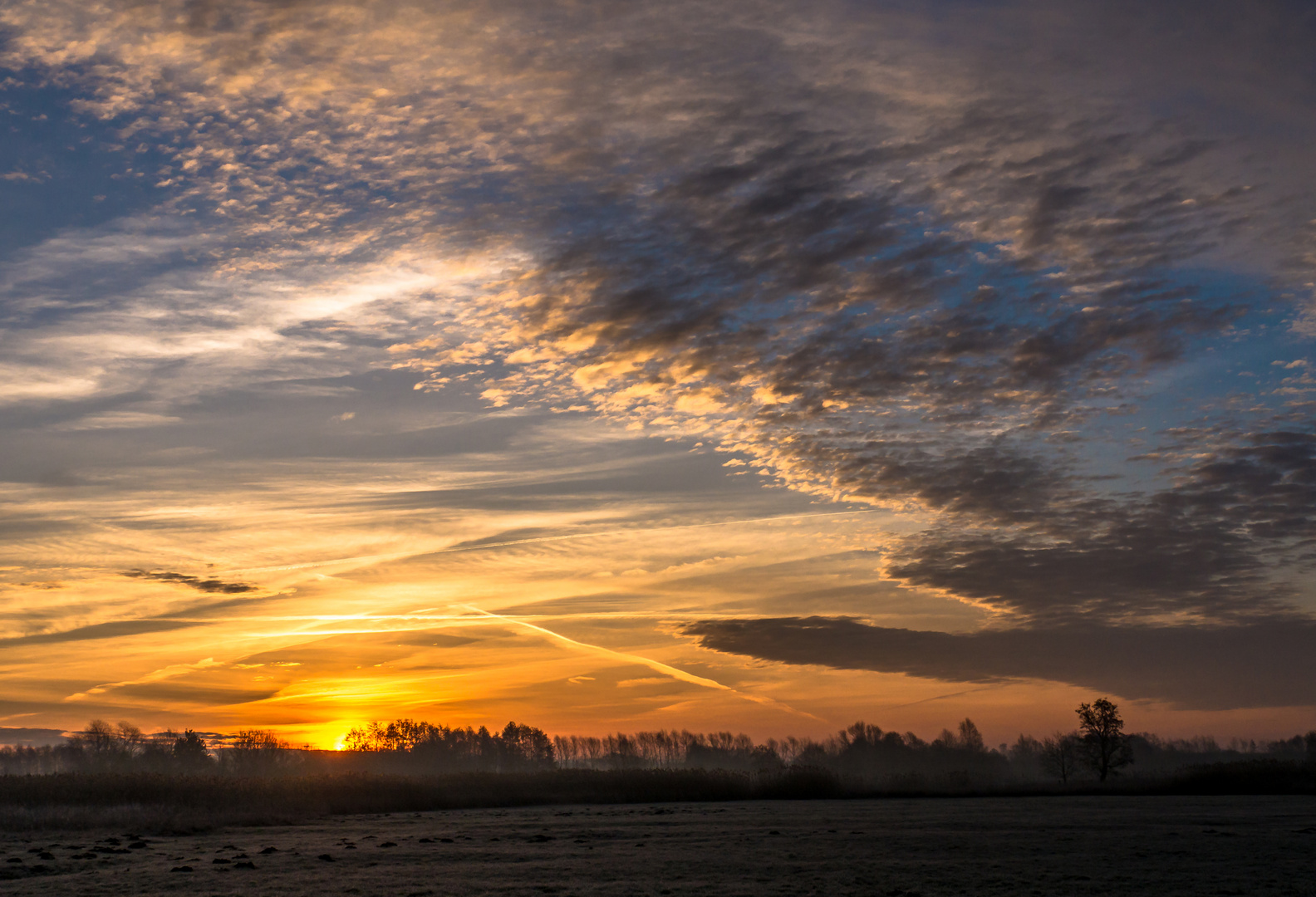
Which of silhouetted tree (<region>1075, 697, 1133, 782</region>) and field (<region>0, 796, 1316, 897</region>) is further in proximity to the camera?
silhouetted tree (<region>1075, 697, 1133, 782</region>)

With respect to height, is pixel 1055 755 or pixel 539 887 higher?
pixel 539 887

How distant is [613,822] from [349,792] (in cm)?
3271

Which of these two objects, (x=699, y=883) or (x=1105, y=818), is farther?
(x=1105, y=818)

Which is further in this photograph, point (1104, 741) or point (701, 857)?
point (1104, 741)

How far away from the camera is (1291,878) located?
1083 inches

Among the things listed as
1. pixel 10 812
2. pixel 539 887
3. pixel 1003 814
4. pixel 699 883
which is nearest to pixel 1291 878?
pixel 699 883

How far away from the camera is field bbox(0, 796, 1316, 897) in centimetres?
2639

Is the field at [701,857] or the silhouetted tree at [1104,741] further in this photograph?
the silhouetted tree at [1104,741]

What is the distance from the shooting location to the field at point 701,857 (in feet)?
86.6

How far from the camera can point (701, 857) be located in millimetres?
34688

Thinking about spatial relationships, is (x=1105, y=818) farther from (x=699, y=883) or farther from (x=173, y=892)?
(x=173, y=892)

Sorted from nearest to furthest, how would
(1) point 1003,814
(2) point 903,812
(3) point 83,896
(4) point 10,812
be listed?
(3) point 83,896, (4) point 10,812, (1) point 1003,814, (2) point 903,812

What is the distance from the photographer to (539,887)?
2608 centimetres

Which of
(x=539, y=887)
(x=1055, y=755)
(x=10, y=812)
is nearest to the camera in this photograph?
(x=539, y=887)
